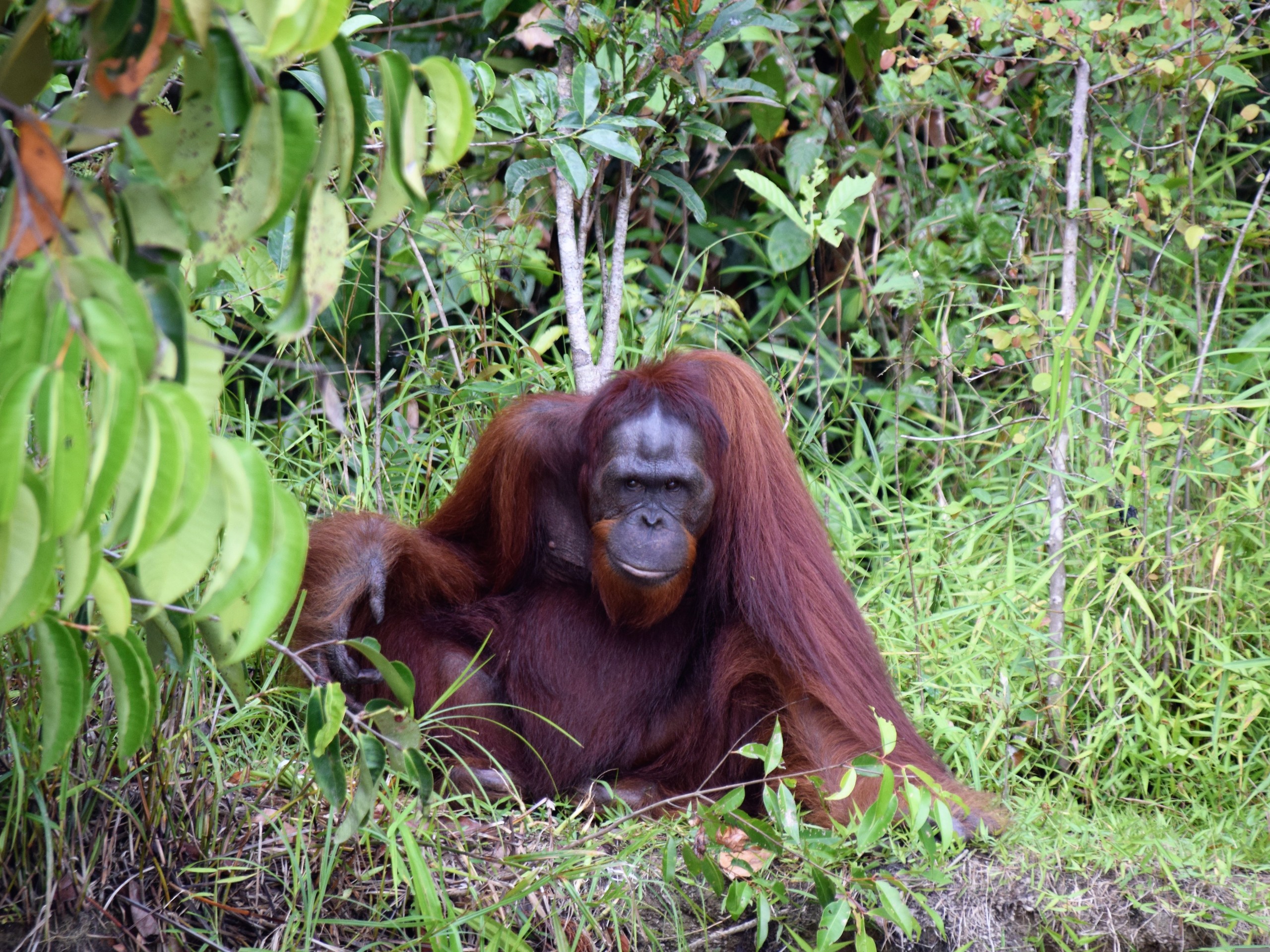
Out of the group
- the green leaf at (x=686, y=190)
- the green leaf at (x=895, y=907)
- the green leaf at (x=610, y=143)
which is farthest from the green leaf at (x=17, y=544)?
the green leaf at (x=686, y=190)

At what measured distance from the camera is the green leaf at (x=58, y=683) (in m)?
1.36

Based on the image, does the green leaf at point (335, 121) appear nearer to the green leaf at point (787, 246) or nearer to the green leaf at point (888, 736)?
the green leaf at point (888, 736)

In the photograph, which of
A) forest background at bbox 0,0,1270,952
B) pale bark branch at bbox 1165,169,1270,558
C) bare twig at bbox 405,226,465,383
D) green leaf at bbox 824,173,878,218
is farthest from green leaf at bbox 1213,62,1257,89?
bare twig at bbox 405,226,465,383

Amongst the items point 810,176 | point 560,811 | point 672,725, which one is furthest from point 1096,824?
point 810,176

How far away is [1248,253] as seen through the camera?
13.5ft

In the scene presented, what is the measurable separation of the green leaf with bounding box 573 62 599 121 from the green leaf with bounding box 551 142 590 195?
10 centimetres

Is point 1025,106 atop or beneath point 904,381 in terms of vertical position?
atop

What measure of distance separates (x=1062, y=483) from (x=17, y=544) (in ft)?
8.69

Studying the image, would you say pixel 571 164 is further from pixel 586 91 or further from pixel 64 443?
pixel 64 443

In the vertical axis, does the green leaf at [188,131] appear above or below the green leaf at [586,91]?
above

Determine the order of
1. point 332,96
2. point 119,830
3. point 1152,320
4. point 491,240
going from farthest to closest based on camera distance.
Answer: point 491,240 < point 1152,320 < point 119,830 < point 332,96

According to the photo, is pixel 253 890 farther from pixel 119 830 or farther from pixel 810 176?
pixel 810 176

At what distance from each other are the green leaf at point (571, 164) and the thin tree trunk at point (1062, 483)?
122 centimetres

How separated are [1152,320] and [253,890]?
8.85ft
